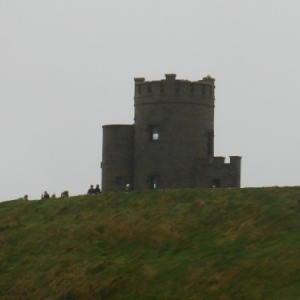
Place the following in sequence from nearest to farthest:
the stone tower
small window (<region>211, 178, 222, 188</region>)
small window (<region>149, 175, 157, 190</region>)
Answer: small window (<region>211, 178, 222, 188</region>), the stone tower, small window (<region>149, 175, 157, 190</region>)

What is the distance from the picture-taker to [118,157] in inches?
2306

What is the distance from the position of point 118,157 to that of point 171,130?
10.7ft

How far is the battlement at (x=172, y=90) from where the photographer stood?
58250 mm

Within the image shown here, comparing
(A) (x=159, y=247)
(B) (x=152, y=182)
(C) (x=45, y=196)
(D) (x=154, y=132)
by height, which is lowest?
(A) (x=159, y=247)

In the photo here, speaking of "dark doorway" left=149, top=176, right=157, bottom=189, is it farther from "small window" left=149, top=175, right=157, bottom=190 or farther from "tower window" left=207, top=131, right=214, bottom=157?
"tower window" left=207, top=131, right=214, bottom=157

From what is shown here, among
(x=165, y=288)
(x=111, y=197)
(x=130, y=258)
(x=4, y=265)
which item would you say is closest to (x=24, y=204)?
(x=111, y=197)

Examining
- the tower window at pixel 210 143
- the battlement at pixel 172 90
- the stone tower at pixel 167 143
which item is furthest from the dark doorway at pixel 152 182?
the battlement at pixel 172 90

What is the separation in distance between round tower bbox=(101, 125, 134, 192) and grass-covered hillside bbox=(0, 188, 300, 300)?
12.6 metres

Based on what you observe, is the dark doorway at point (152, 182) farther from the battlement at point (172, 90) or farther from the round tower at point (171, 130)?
the battlement at point (172, 90)

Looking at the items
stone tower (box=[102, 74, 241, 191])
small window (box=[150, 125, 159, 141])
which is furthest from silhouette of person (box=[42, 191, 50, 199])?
small window (box=[150, 125, 159, 141])

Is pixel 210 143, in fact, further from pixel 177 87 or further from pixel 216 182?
pixel 177 87

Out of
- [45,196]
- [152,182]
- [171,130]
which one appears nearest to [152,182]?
[152,182]

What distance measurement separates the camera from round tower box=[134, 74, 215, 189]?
5731 cm

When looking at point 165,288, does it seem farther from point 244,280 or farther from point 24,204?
point 24,204
